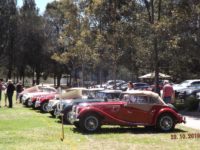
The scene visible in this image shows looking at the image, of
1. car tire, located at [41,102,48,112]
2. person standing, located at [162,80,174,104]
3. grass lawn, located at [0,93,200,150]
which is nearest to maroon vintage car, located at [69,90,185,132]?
grass lawn, located at [0,93,200,150]

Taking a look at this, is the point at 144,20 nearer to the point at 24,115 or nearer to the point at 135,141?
the point at 24,115

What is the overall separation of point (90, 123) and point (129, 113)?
1.45 metres

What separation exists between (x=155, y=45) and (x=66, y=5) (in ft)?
60.7

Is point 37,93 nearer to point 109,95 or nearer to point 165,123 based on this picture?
point 109,95

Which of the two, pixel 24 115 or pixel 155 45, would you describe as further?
pixel 155 45

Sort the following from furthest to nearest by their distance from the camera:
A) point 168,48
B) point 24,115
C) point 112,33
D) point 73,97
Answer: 1. point 112,33
2. point 168,48
3. point 24,115
4. point 73,97

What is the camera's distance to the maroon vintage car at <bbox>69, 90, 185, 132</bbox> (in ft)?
53.7

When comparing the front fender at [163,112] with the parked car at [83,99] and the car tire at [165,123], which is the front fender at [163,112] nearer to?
the car tire at [165,123]

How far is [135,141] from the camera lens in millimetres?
14461

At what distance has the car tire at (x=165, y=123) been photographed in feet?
55.7

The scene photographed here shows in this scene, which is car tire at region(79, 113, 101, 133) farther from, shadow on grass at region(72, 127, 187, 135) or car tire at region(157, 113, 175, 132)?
car tire at region(157, 113, 175, 132)

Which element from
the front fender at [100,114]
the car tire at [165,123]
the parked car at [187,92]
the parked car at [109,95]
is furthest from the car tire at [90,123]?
the parked car at [187,92]

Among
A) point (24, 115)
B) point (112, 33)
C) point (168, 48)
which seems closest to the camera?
point (24, 115)

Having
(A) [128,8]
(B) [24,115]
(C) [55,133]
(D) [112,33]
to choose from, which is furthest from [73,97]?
(D) [112,33]
